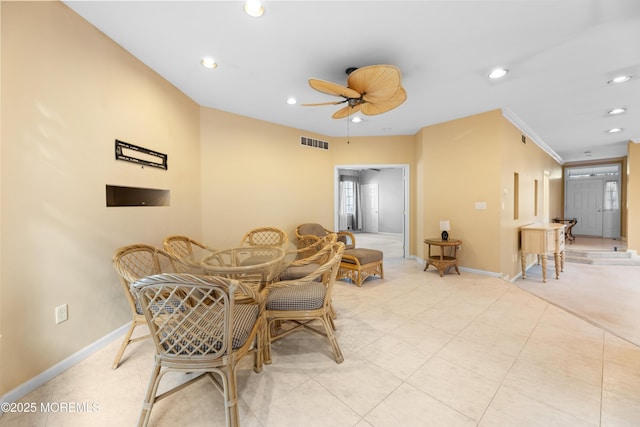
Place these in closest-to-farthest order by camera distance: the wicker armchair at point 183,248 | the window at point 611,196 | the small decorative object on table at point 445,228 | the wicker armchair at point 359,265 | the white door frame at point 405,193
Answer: the wicker armchair at point 183,248
the wicker armchair at point 359,265
the small decorative object on table at point 445,228
the white door frame at point 405,193
the window at point 611,196

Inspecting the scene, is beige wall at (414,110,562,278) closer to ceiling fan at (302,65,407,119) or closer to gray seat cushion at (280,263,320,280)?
ceiling fan at (302,65,407,119)

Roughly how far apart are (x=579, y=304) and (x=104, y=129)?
19.5 feet

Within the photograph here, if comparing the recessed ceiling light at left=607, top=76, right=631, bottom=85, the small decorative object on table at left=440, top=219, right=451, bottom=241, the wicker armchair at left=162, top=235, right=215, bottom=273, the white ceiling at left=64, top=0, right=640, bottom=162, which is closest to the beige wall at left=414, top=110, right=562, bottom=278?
the small decorative object on table at left=440, top=219, right=451, bottom=241

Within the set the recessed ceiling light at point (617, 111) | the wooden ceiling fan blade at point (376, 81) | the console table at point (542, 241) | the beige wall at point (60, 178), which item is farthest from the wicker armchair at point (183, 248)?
the recessed ceiling light at point (617, 111)

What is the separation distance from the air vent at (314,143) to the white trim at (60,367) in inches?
155

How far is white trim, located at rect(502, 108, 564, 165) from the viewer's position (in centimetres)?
399

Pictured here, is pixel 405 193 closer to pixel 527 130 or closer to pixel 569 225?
pixel 527 130

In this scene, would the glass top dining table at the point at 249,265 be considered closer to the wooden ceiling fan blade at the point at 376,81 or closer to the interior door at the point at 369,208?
the wooden ceiling fan blade at the point at 376,81

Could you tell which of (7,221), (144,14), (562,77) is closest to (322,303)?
(7,221)

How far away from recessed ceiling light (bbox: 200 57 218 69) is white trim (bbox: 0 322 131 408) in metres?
2.71

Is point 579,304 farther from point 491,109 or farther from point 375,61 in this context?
point 375,61

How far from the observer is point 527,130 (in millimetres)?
4836

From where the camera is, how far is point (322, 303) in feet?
6.12

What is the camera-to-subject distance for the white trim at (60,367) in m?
1.54
